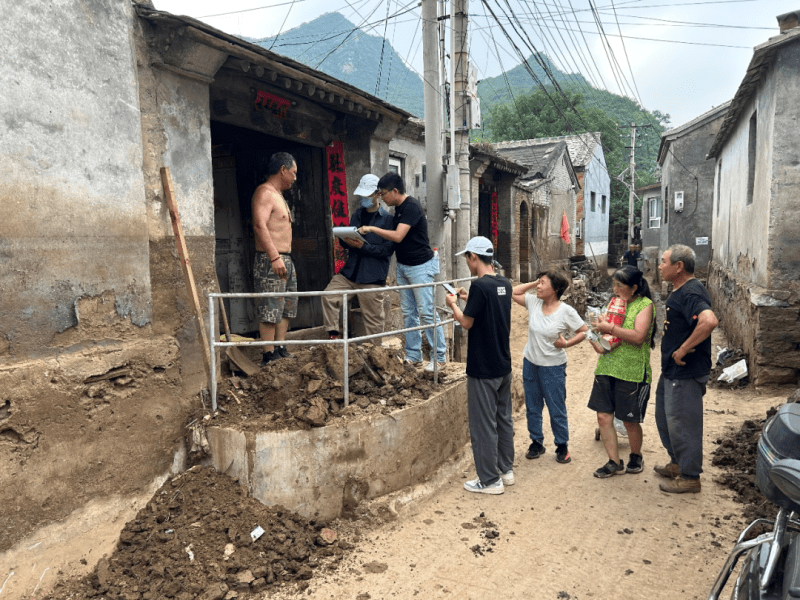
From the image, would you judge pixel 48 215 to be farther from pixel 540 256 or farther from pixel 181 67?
pixel 540 256

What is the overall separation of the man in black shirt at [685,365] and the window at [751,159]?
5.36 meters

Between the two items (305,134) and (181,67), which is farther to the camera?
(305,134)

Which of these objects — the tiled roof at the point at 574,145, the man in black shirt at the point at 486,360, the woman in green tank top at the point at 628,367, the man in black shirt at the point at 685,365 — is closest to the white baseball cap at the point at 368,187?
the man in black shirt at the point at 486,360

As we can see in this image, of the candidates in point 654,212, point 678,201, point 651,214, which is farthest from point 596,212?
point 678,201

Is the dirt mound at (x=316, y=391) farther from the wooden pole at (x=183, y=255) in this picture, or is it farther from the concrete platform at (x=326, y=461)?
the wooden pole at (x=183, y=255)

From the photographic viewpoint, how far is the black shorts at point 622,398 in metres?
4.58

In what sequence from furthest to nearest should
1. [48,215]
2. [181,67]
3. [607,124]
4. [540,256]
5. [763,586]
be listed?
[607,124], [540,256], [181,67], [48,215], [763,586]

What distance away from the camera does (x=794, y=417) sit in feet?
7.66

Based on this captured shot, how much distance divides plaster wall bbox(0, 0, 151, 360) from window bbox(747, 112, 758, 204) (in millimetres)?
8577

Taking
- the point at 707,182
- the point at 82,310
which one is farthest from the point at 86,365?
the point at 707,182

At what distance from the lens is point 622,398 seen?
15.1 ft

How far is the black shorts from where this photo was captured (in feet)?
15.0

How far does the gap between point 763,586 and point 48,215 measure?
421cm

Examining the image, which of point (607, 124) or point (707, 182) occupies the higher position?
point (607, 124)
